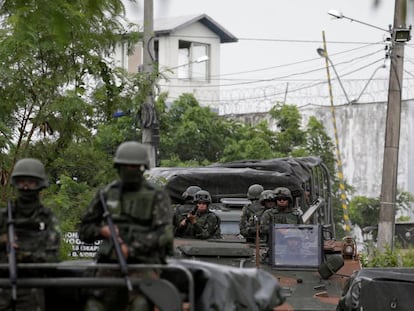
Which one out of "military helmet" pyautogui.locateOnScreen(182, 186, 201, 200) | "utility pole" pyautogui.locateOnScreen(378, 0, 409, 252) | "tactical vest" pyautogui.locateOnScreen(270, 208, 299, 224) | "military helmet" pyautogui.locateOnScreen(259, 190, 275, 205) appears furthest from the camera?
"utility pole" pyautogui.locateOnScreen(378, 0, 409, 252)

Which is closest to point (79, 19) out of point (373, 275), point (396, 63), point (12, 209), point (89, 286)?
point (12, 209)

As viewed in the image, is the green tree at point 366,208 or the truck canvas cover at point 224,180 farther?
the green tree at point 366,208

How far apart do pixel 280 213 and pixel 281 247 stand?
787mm

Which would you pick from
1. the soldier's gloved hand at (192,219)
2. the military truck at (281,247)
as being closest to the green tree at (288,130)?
the military truck at (281,247)

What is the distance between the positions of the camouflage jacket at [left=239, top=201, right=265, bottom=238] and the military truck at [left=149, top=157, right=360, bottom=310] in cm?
16

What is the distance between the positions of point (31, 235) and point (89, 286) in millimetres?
737

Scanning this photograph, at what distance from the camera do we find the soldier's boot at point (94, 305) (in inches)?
309

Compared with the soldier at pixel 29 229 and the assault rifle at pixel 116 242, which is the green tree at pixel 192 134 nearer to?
the soldier at pixel 29 229

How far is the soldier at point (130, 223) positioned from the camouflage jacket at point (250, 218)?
574cm

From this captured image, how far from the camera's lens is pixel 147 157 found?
26.0ft

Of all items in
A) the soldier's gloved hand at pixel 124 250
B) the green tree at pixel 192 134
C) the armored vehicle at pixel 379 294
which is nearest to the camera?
the soldier's gloved hand at pixel 124 250

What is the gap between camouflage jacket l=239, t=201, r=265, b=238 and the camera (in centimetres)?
1374

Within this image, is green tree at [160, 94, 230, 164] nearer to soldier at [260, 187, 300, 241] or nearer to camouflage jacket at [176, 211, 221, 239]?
camouflage jacket at [176, 211, 221, 239]

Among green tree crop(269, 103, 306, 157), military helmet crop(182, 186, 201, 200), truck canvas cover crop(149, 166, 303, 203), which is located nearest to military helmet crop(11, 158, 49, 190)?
military helmet crop(182, 186, 201, 200)
